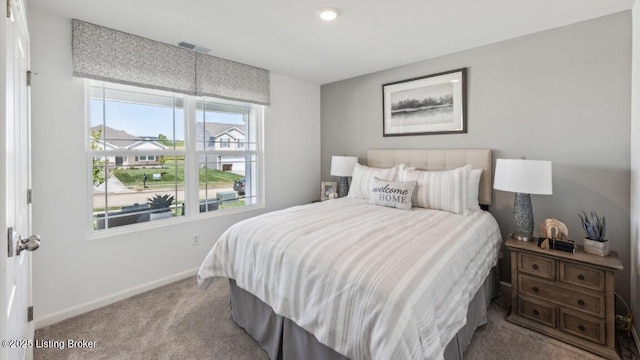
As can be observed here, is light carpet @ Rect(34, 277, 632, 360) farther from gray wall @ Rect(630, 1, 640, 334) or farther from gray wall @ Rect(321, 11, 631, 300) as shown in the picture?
gray wall @ Rect(321, 11, 631, 300)

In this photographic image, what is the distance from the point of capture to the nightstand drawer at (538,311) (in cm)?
204

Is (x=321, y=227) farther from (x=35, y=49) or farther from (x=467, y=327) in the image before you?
(x=35, y=49)

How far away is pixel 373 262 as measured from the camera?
1.46 meters

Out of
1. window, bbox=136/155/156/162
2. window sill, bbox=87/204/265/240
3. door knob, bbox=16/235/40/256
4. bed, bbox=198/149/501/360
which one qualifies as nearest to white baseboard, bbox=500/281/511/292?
bed, bbox=198/149/501/360

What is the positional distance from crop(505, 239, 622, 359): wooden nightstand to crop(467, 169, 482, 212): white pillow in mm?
488

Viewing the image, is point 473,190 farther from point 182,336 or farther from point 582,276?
point 182,336

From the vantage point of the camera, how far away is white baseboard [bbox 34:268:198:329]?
2.21 metres

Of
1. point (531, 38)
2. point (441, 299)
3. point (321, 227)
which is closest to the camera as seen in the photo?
point (441, 299)

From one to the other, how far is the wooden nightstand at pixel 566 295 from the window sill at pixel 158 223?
2.87 m

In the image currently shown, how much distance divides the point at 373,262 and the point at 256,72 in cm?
290

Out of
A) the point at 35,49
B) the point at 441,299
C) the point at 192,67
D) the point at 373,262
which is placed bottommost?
the point at 441,299

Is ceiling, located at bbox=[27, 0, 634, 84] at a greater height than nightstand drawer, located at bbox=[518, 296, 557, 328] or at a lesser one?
greater

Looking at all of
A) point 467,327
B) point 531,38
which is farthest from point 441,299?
point 531,38

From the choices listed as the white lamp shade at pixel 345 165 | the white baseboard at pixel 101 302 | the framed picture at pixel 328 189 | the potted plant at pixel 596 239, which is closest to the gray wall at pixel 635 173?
the potted plant at pixel 596 239
